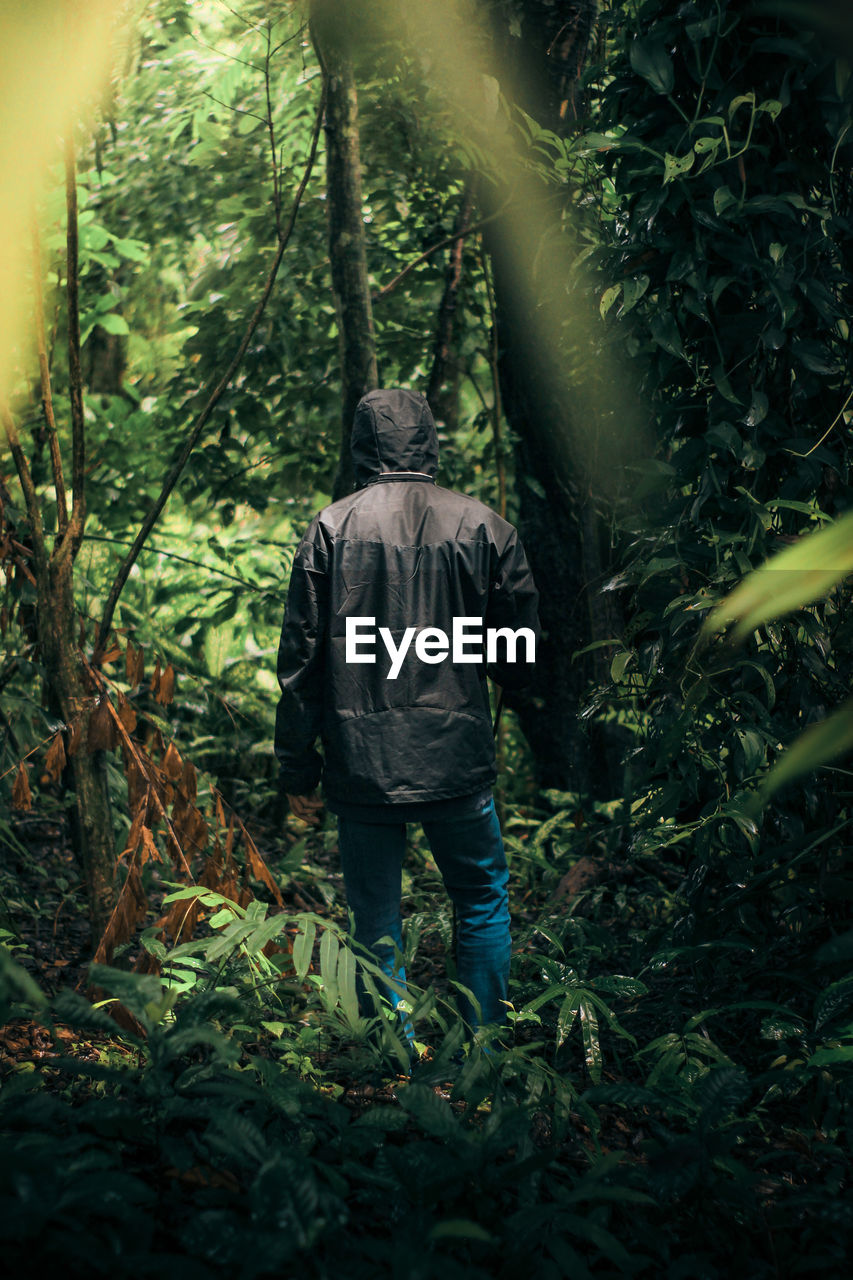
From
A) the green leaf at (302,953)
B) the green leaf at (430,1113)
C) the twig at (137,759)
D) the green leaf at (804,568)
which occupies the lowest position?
the green leaf at (430,1113)

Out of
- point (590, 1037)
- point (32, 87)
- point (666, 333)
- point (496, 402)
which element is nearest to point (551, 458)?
point (496, 402)

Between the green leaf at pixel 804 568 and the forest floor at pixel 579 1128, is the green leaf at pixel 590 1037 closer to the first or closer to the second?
the forest floor at pixel 579 1128

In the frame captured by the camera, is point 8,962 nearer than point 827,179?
Yes

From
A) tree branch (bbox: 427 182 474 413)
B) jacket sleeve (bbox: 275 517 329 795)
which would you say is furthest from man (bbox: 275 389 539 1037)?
tree branch (bbox: 427 182 474 413)

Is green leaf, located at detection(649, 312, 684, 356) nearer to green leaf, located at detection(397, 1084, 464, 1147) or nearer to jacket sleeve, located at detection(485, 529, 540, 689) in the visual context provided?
jacket sleeve, located at detection(485, 529, 540, 689)

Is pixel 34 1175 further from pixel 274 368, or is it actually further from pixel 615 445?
pixel 274 368

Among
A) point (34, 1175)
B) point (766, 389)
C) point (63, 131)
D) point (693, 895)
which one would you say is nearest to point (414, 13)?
point (63, 131)

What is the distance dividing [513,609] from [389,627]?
0.44 metres

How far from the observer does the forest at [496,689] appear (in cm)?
163

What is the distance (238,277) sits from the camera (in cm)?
509

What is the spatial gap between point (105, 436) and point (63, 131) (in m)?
2.60

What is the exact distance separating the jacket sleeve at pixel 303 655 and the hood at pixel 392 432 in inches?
11.2

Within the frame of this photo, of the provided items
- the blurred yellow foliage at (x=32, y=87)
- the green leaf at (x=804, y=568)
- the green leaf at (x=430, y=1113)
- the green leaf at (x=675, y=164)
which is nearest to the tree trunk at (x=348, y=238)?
the blurred yellow foliage at (x=32, y=87)

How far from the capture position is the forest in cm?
163
